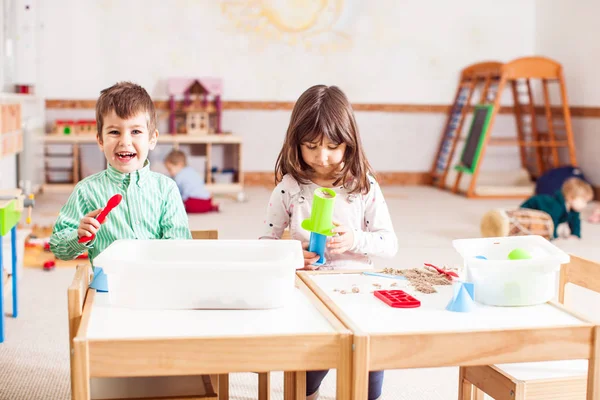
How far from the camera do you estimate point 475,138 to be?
6.71 meters

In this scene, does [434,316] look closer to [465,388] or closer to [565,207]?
[465,388]

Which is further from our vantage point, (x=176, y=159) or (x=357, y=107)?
(x=357, y=107)

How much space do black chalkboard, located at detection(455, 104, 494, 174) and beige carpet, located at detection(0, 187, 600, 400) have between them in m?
0.46

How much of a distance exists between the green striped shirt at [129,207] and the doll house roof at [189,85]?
16.6 feet

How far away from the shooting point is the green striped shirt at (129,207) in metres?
1.70

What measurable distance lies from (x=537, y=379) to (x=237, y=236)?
10.0 ft

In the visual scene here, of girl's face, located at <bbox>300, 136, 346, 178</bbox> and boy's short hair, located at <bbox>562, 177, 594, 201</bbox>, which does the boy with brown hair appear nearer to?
boy's short hair, located at <bbox>562, 177, 594, 201</bbox>

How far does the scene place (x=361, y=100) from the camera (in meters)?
7.18

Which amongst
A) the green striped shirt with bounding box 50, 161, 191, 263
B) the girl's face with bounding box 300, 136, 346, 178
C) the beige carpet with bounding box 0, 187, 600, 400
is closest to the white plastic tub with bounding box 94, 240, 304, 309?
the green striped shirt with bounding box 50, 161, 191, 263

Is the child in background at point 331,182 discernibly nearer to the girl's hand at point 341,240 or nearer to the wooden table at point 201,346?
the girl's hand at point 341,240

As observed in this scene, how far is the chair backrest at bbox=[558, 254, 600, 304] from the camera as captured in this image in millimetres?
1680

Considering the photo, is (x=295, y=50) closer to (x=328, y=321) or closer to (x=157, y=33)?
(x=157, y=33)

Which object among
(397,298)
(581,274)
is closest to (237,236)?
(581,274)

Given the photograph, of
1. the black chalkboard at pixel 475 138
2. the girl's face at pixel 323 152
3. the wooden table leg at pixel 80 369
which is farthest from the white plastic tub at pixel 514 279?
the black chalkboard at pixel 475 138
